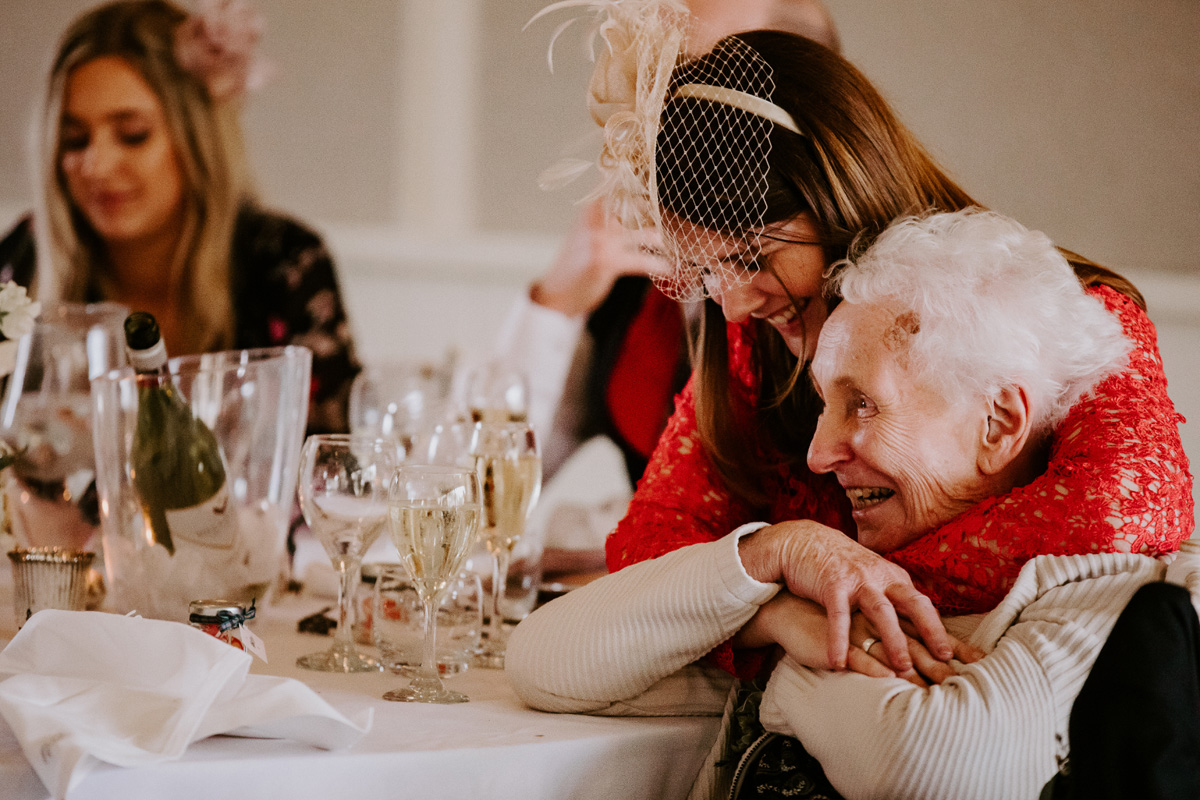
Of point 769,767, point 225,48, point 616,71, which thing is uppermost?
point 225,48

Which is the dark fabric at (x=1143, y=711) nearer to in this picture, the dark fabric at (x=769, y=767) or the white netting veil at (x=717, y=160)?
the dark fabric at (x=769, y=767)

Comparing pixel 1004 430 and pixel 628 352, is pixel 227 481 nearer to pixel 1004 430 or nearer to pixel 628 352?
pixel 1004 430

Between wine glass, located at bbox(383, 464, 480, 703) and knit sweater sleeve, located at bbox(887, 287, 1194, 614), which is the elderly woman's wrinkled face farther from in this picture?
wine glass, located at bbox(383, 464, 480, 703)

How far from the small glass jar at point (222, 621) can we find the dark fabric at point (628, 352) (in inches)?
77.8

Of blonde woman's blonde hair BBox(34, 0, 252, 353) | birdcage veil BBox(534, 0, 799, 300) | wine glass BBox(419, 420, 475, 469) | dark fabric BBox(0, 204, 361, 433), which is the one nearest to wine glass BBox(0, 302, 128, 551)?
wine glass BBox(419, 420, 475, 469)

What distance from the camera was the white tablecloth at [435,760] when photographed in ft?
2.77

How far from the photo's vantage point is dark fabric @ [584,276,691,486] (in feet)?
10.0

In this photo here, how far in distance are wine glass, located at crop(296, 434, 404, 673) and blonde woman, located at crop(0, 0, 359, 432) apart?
9.25 ft

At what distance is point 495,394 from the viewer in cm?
222

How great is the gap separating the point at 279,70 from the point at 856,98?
132 inches

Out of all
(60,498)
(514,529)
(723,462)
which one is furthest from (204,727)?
(60,498)

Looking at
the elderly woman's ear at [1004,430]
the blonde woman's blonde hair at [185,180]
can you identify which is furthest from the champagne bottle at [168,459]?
the blonde woman's blonde hair at [185,180]

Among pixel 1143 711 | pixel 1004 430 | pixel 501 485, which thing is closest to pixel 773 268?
pixel 1004 430

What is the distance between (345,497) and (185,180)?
3.27 meters
